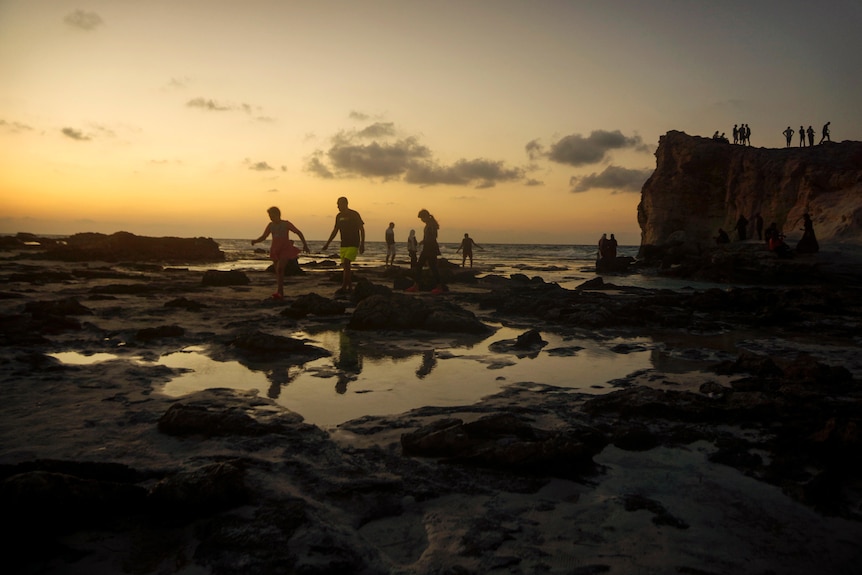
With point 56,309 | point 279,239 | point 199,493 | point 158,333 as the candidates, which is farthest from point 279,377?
point 279,239

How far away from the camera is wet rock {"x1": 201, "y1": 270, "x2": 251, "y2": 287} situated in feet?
49.1

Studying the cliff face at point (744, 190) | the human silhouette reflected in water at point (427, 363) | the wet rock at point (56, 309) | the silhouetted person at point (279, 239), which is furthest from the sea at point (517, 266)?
the wet rock at point (56, 309)

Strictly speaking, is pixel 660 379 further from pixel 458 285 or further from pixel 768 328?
pixel 458 285

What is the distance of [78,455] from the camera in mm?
3102

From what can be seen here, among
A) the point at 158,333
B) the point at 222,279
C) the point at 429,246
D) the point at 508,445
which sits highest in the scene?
the point at 429,246

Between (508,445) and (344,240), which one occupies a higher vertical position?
(344,240)

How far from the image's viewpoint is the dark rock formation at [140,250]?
26781 mm

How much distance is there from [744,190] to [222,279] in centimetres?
4325

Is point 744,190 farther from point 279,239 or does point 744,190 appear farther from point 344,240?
point 279,239

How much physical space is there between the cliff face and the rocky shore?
3471 cm

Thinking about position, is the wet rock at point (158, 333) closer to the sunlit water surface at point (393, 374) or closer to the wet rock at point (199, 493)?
the sunlit water surface at point (393, 374)

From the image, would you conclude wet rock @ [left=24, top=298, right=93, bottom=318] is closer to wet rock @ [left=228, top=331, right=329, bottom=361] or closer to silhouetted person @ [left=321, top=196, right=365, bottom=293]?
wet rock @ [left=228, top=331, right=329, bottom=361]

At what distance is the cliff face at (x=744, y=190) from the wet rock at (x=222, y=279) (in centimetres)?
3254

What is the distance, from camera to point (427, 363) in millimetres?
5996
